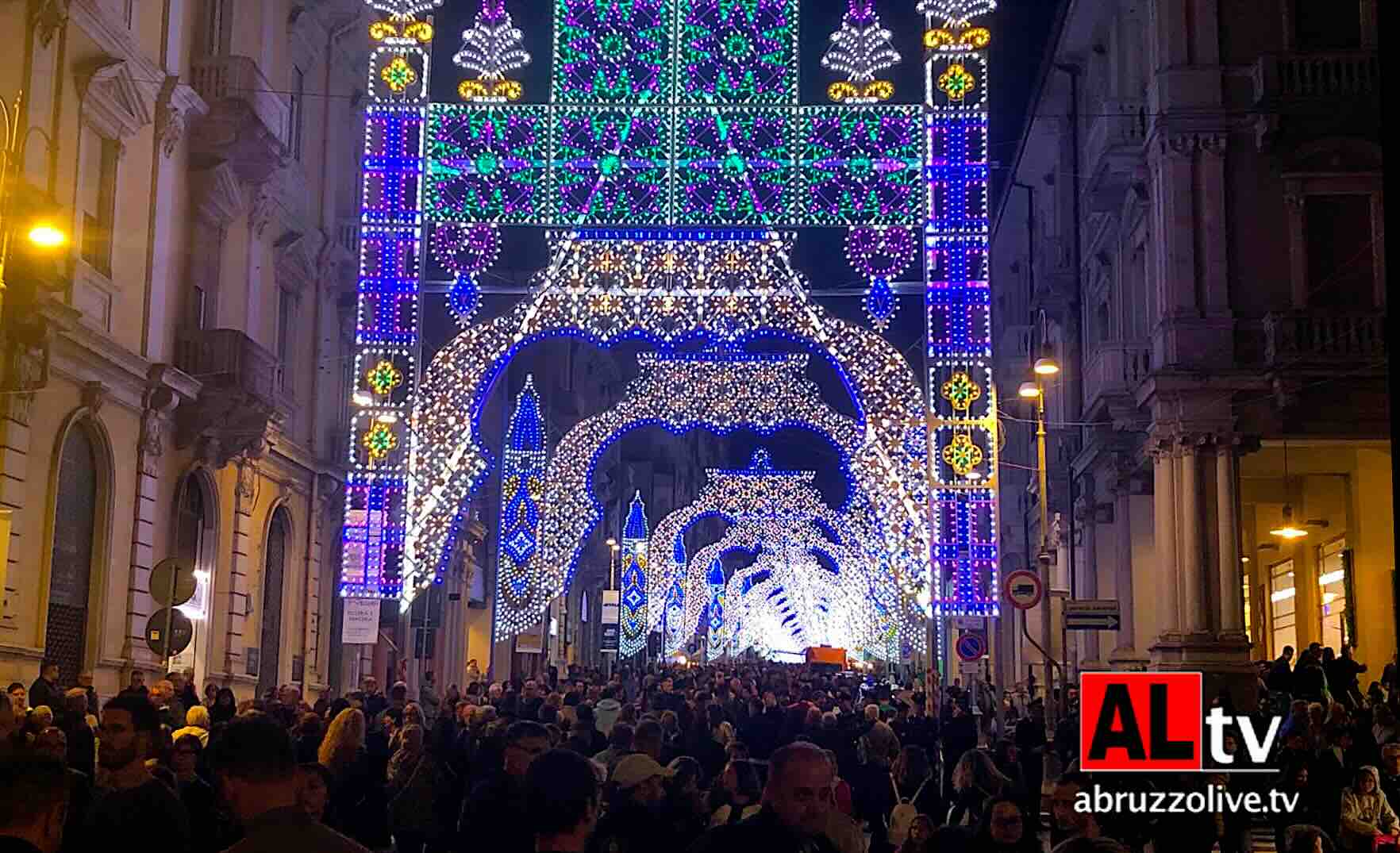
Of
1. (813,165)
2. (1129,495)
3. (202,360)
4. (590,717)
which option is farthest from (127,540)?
(1129,495)

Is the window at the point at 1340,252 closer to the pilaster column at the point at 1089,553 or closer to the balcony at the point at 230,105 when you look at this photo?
the pilaster column at the point at 1089,553

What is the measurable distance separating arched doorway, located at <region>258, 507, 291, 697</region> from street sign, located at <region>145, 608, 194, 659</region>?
1500cm

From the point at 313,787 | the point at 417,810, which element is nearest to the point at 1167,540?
the point at 417,810

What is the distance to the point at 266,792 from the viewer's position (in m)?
5.75

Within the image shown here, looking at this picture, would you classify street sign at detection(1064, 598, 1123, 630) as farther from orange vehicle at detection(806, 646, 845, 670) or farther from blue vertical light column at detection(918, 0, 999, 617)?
orange vehicle at detection(806, 646, 845, 670)

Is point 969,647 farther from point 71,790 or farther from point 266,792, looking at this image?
point 266,792

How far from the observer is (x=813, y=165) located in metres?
25.0

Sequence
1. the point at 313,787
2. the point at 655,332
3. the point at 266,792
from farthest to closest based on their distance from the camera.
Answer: the point at 655,332
the point at 313,787
the point at 266,792

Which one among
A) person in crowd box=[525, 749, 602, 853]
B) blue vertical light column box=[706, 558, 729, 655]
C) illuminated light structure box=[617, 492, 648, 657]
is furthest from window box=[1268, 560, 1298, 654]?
blue vertical light column box=[706, 558, 729, 655]

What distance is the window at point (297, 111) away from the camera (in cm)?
3347

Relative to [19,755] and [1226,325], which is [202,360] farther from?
[19,755]

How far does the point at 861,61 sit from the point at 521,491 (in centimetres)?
1929

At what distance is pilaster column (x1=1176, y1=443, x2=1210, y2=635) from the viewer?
28.4 metres

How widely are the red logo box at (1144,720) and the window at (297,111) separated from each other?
1083 inches
